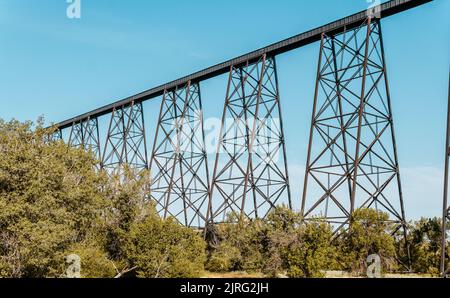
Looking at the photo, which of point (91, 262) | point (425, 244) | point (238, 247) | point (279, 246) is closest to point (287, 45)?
point (279, 246)

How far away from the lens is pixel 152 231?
15.4 m

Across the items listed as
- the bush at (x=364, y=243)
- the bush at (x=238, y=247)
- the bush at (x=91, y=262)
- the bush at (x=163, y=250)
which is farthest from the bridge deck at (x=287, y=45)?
the bush at (x=238, y=247)

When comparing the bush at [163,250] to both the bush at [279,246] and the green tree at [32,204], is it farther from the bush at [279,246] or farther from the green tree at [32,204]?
the green tree at [32,204]

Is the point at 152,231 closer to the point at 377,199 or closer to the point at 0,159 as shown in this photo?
the point at 0,159

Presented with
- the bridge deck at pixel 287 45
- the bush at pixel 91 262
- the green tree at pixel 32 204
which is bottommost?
the bush at pixel 91 262

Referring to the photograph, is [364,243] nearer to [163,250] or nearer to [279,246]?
[279,246]

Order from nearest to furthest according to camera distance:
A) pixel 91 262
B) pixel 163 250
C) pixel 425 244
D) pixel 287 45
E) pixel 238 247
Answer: pixel 91 262 < pixel 163 250 < pixel 425 244 < pixel 238 247 < pixel 287 45

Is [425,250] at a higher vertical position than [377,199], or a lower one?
lower

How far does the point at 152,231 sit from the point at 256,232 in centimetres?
358

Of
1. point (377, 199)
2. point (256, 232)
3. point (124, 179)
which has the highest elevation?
point (124, 179)

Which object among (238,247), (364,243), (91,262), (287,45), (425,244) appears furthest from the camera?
(287,45)

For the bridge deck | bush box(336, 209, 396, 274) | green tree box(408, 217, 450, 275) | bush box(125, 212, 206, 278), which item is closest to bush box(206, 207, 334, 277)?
bush box(336, 209, 396, 274)
